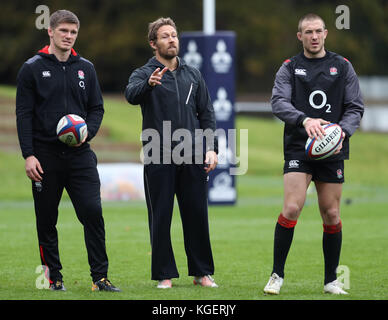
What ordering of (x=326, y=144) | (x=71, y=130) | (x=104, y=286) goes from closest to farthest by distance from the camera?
1. (x=326, y=144)
2. (x=71, y=130)
3. (x=104, y=286)

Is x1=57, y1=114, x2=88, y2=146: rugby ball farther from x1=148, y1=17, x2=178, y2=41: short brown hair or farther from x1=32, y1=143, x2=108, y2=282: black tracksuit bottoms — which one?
x1=148, y1=17, x2=178, y2=41: short brown hair

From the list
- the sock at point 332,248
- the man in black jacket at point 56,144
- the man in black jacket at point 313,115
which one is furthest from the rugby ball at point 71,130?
the sock at point 332,248

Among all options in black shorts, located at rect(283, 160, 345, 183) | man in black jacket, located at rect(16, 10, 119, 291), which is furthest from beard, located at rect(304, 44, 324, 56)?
man in black jacket, located at rect(16, 10, 119, 291)

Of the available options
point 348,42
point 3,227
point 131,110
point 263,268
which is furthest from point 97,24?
point 263,268

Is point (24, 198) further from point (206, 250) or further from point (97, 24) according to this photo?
point (97, 24)

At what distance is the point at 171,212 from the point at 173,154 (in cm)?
51

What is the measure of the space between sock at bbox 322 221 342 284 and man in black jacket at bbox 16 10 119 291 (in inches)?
69.7

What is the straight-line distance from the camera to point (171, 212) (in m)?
7.70

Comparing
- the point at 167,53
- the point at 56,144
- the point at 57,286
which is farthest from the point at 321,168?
the point at 57,286

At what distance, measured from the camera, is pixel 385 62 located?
4694 centimetres

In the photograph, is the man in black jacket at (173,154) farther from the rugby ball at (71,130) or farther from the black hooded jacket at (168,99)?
the rugby ball at (71,130)

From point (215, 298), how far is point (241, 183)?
1466 centimetres

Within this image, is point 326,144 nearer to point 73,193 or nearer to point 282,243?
point 282,243

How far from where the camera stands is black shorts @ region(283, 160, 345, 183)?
716 centimetres
